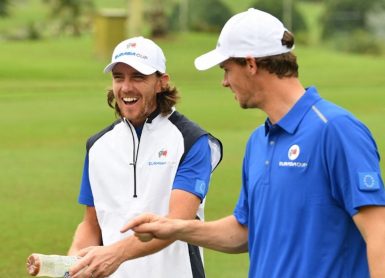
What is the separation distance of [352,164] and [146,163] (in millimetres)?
1765

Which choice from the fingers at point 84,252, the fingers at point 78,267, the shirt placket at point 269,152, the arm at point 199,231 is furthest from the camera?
the fingers at point 84,252

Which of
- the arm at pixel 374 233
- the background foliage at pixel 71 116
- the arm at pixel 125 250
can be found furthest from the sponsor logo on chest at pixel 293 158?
the background foliage at pixel 71 116

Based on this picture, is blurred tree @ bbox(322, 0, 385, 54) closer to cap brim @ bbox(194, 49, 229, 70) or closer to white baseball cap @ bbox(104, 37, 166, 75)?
white baseball cap @ bbox(104, 37, 166, 75)

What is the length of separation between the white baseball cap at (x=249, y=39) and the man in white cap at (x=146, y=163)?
3.60 feet

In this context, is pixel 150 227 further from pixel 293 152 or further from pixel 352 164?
pixel 352 164

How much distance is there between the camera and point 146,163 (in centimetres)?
652

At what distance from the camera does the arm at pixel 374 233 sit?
496 centimetres

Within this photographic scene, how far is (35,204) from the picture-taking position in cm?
1539

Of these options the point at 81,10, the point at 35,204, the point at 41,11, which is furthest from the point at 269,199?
the point at 41,11

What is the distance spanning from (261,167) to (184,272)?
4.36 ft

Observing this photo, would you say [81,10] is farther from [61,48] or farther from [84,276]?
[84,276]

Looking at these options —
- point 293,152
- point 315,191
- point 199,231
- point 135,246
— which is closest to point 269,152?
point 293,152

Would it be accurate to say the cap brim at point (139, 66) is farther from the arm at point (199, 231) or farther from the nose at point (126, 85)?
the arm at point (199, 231)

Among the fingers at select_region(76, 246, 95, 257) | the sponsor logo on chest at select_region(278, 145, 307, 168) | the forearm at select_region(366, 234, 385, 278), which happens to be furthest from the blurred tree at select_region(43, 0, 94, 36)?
the forearm at select_region(366, 234, 385, 278)
